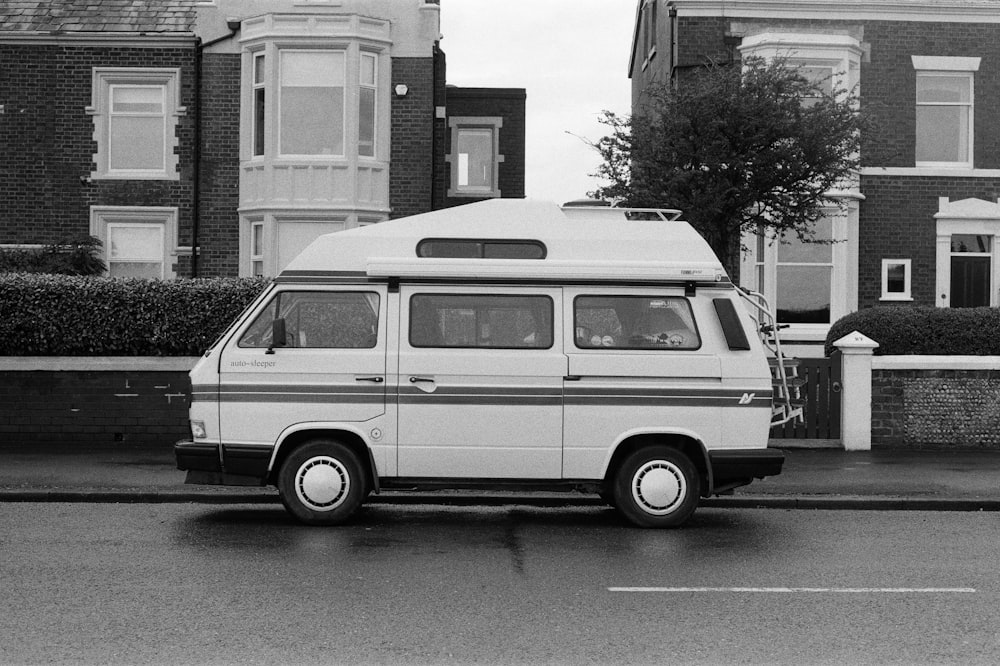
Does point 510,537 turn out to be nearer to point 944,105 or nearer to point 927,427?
point 927,427

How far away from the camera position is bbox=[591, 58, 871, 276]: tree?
16328 millimetres

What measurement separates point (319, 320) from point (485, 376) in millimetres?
1415

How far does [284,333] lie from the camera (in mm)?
9734

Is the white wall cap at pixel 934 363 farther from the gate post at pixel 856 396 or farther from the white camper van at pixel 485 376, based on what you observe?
the white camper van at pixel 485 376

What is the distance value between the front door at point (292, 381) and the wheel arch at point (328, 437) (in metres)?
0.14

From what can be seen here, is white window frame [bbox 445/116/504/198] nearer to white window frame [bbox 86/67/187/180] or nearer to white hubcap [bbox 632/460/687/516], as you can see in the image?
white window frame [bbox 86/67/187/180]

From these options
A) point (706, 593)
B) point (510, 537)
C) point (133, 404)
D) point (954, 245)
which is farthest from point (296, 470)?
point (954, 245)

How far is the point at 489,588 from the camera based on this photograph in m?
7.52

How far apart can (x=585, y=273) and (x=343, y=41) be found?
44.6 feet

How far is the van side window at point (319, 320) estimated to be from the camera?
988 centimetres

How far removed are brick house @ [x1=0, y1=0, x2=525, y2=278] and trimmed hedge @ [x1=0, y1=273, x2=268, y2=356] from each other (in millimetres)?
7189

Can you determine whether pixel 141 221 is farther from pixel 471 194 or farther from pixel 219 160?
pixel 471 194

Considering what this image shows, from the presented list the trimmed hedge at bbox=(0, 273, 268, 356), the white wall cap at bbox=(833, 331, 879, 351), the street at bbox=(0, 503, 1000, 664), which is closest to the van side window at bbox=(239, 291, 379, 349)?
the street at bbox=(0, 503, 1000, 664)

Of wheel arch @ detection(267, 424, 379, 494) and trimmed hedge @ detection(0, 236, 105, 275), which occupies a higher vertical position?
trimmed hedge @ detection(0, 236, 105, 275)
